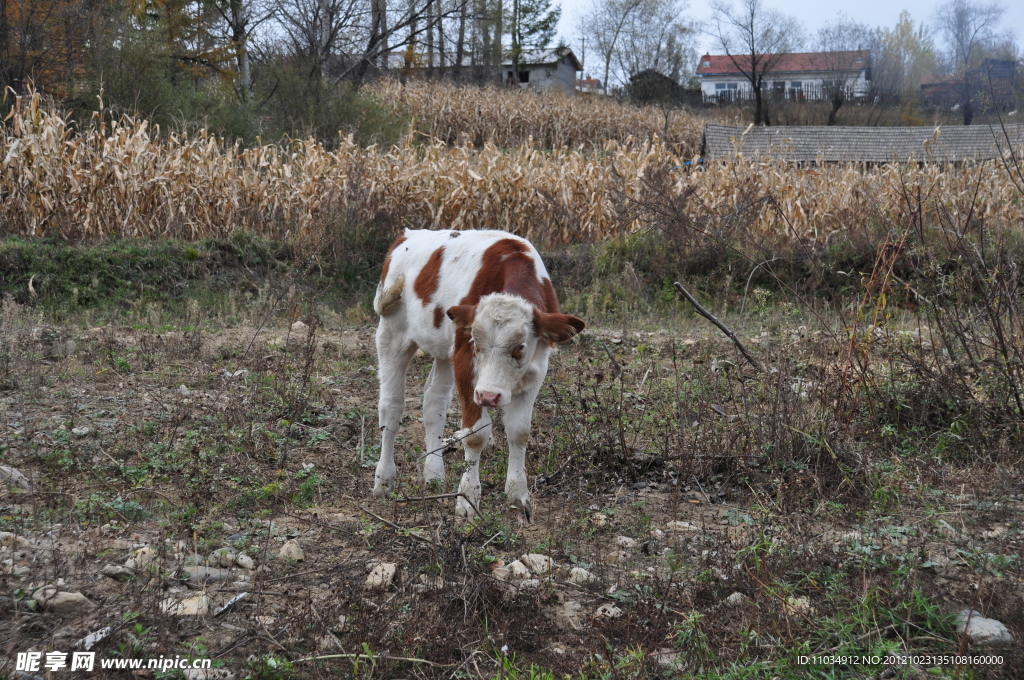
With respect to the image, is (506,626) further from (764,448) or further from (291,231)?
(291,231)

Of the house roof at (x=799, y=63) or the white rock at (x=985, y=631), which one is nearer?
the white rock at (x=985, y=631)

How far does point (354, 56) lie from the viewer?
32.1 m

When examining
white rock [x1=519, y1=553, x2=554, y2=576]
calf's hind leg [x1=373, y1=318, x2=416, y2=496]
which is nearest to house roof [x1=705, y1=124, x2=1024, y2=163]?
calf's hind leg [x1=373, y1=318, x2=416, y2=496]

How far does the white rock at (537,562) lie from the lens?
4.09m

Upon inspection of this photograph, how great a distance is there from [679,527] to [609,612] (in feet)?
3.92

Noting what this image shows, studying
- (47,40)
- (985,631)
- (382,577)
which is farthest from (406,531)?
(47,40)

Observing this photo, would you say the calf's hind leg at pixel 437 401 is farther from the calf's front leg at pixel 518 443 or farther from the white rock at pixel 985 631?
the white rock at pixel 985 631

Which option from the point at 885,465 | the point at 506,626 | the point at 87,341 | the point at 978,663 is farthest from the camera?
the point at 87,341

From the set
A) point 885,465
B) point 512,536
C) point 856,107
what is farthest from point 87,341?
point 856,107

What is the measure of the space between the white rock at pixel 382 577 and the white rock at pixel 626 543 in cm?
131

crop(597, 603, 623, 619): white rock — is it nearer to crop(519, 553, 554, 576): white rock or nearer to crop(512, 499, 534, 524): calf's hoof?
crop(519, 553, 554, 576): white rock

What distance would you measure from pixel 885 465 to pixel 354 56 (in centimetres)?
3048

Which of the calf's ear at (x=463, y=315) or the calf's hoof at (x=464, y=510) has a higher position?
A: the calf's ear at (x=463, y=315)

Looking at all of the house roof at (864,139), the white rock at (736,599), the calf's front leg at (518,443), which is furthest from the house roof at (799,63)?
the white rock at (736,599)
